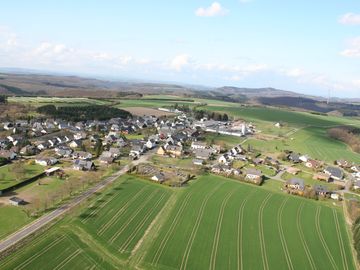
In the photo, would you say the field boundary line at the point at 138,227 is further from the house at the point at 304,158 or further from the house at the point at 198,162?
the house at the point at 304,158

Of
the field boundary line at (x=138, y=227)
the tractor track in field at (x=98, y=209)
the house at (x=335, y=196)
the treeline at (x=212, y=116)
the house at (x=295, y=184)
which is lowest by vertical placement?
the field boundary line at (x=138, y=227)

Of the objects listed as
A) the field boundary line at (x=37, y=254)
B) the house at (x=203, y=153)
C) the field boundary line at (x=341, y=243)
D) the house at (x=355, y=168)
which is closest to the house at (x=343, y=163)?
the house at (x=355, y=168)

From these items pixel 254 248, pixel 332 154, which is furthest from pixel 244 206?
pixel 332 154

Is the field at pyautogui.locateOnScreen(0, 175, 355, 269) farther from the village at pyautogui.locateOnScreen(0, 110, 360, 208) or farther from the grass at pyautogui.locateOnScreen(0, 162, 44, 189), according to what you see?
the grass at pyautogui.locateOnScreen(0, 162, 44, 189)

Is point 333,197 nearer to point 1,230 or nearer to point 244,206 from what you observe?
point 244,206

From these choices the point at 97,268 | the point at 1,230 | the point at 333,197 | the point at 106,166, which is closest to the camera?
the point at 97,268

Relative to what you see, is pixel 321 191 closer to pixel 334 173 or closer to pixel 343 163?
pixel 334 173

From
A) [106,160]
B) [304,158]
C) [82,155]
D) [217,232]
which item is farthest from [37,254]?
[304,158]

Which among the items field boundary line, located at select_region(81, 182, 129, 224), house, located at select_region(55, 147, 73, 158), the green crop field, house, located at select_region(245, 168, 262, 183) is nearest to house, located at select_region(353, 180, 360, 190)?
the green crop field
